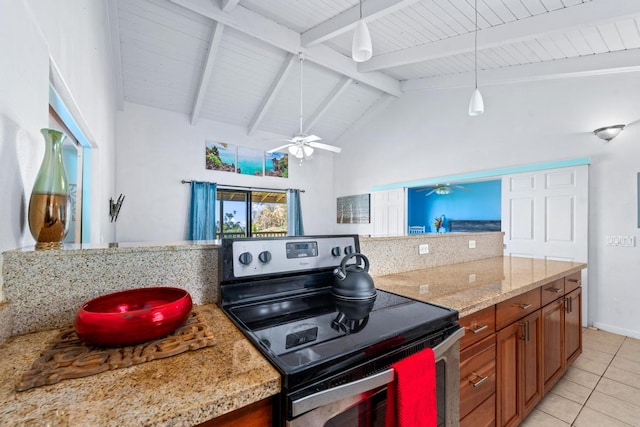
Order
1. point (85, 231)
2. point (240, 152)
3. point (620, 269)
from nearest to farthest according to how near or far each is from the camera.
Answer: point (85, 231)
point (620, 269)
point (240, 152)

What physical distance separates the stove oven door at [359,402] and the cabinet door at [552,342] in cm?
114

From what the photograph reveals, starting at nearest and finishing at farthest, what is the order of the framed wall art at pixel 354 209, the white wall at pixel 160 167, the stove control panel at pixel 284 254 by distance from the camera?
the stove control panel at pixel 284 254
the white wall at pixel 160 167
the framed wall art at pixel 354 209

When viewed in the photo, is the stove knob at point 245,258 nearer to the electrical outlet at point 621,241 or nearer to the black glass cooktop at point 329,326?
the black glass cooktop at point 329,326

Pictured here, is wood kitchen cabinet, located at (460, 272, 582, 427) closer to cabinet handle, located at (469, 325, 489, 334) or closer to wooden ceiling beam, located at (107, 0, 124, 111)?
cabinet handle, located at (469, 325, 489, 334)

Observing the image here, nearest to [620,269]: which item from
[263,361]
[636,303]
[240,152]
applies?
[636,303]

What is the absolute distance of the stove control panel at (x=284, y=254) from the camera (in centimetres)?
108

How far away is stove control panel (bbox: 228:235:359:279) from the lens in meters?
1.08

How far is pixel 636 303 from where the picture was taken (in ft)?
9.71

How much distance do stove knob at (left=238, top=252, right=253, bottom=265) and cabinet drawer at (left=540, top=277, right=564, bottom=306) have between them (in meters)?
1.71

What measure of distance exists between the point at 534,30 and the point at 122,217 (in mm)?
5940

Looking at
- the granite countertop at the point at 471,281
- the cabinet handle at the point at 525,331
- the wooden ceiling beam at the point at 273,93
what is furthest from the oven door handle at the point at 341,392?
the wooden ceiling beam at the point at 273,93

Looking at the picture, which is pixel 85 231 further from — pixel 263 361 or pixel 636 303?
pixel 636 303

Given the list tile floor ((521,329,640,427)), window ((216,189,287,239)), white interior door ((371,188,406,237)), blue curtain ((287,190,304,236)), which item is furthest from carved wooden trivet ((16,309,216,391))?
blue curtain ((287,190,304,236))

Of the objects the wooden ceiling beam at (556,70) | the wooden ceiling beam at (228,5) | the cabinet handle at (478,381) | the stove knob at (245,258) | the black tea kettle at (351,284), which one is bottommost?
the cabinet handle at (478,381)
